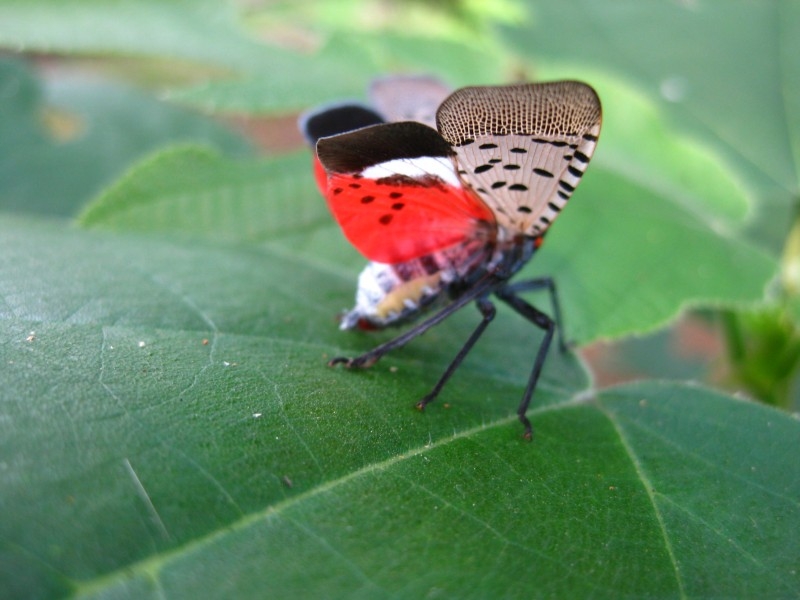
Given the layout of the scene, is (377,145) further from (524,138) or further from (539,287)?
(539,287)

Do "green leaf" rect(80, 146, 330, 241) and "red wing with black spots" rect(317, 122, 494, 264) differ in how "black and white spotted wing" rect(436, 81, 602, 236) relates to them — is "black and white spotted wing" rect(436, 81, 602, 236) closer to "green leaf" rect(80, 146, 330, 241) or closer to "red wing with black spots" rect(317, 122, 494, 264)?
"red wing with black spots" rect(317, 122, 494, 264)

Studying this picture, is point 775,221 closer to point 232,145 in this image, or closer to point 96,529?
point 232,145

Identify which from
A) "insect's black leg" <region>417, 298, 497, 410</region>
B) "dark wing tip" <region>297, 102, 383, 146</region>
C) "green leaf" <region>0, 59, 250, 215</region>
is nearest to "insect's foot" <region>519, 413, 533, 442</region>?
"insect's black leg" <region>417, 298, 497, 410</region>

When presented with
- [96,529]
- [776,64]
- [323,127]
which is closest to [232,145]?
[323,127]

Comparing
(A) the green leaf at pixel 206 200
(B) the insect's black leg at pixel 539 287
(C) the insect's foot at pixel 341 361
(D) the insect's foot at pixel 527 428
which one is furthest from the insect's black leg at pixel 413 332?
(A) the green leaf at pixel 206 200

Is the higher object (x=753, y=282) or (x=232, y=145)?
(x=753, y=282)

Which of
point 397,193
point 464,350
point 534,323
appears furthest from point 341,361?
point 534,323

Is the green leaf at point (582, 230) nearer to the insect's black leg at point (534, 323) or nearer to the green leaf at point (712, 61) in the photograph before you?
the insect's black leg at point (534, 323)
